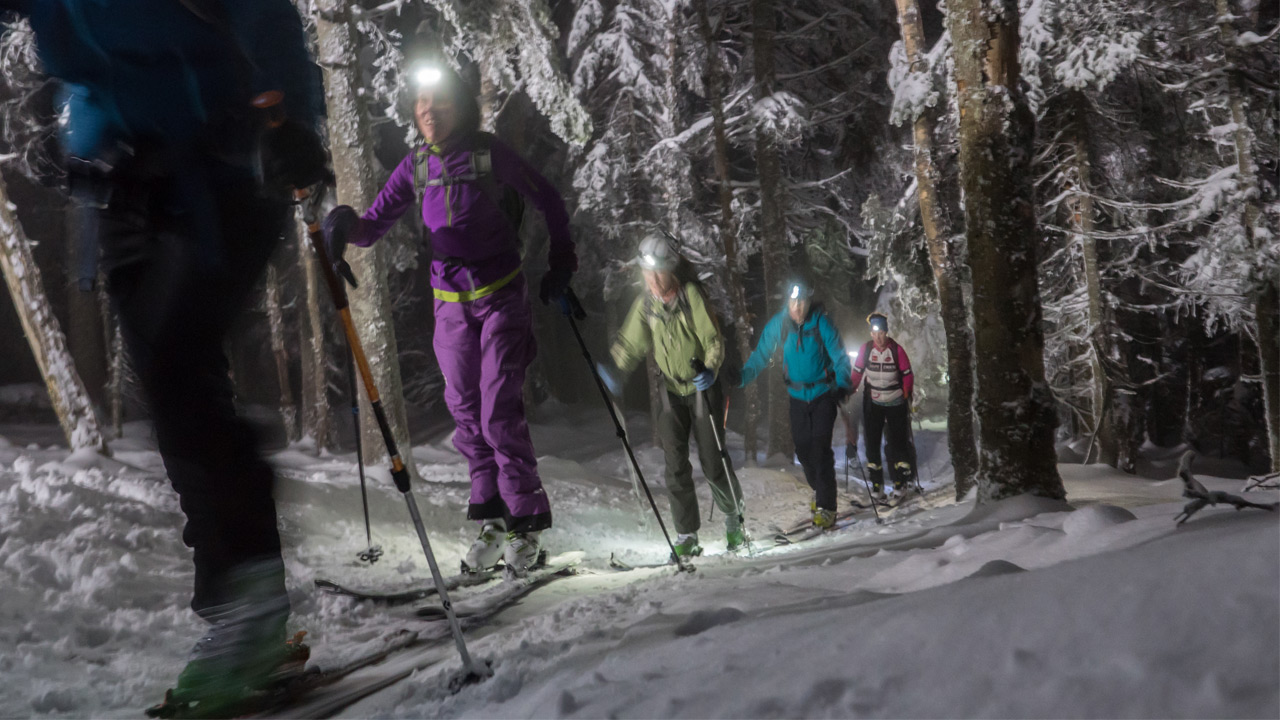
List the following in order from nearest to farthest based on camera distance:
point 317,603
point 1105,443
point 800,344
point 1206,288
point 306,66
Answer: point 306,66
point 317,603
point 800,344
point 1206,288
point 1105,443

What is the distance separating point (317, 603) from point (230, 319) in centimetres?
166

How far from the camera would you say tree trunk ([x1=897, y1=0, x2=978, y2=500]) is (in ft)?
31.6

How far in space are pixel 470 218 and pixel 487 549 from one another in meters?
1.82

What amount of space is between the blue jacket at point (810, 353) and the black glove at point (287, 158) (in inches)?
232

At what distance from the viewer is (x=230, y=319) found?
98.9 inches

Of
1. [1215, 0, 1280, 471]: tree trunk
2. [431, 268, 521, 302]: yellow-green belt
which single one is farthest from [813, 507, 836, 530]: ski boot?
[1215, 0, 1280, 471]: tree trunk

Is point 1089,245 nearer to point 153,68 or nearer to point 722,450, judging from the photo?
point 722,450

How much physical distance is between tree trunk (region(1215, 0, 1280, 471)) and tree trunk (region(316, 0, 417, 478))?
1121 cm

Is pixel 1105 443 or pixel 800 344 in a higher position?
pixel 800 344

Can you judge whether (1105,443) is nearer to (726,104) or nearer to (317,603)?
(726,104)

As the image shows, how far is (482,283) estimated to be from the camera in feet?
14.9

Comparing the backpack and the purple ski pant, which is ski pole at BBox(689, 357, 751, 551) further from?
the backpack

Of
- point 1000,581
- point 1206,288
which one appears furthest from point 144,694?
point 1206,288

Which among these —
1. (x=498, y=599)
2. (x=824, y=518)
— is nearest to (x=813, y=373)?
(x=824, y=518)
